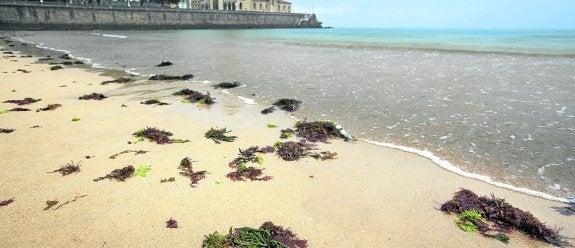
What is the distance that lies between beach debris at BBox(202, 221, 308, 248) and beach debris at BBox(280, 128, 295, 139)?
3.09 meters

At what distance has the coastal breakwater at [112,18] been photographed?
6041cm

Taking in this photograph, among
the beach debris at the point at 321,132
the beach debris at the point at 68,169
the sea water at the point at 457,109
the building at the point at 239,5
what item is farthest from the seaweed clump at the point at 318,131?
the building at the point at 239,5

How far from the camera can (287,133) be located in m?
6.86

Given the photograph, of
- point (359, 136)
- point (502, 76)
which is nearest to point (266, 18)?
point (502, 76)

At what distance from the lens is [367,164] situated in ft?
18.0

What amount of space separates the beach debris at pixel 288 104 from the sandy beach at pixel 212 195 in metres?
1.86

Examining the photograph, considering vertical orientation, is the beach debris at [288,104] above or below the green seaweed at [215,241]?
above

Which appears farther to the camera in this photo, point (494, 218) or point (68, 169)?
point (68, 169)

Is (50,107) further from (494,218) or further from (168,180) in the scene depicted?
(494,218)

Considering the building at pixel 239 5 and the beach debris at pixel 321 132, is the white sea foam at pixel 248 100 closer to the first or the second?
the beach debris at pixel 321 132

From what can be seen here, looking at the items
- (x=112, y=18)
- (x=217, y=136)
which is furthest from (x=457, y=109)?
(x=112, y=18)

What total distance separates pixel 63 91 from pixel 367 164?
9.75 m

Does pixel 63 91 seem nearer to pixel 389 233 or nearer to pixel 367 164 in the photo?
pixel 367 164

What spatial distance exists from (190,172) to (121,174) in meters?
0.95
